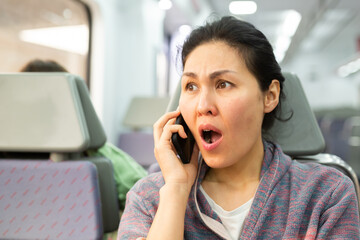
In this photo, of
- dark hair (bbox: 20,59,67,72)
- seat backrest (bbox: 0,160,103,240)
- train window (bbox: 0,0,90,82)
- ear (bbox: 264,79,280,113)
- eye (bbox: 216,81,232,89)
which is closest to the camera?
eye (bbox: 216,81,232,89)

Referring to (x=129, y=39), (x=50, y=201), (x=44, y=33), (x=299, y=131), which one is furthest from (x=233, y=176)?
(x=129, y=39)

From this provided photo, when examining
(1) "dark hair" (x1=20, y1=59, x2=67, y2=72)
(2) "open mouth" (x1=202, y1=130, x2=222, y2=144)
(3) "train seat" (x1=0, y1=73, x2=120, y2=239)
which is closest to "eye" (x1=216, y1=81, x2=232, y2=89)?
(2) "open mouth" (x1=202, y1=130, x2=222, y2=144)

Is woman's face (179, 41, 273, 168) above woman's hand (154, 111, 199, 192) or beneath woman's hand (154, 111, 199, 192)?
above

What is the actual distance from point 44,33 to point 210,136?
9.97ft

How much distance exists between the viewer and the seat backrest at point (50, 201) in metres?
1.56

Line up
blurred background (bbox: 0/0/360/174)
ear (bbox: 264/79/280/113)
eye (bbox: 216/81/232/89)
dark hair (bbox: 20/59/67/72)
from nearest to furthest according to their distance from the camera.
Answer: eye (bbox: 216/81/232/89)
ear (bbox: 264/79/280/113)
dark hair (bbox: 20/59/67/72)
blurred background (bbox: 0/0/360/174)

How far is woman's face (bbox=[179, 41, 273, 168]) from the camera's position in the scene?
1.19 meters

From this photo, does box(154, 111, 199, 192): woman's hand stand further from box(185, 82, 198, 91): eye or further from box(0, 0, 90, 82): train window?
box(0, 0, 90, 82): train window

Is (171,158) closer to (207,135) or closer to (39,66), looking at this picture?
(207,135)

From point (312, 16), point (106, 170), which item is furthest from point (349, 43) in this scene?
point (106, 170)

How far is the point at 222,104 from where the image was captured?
3.89ft

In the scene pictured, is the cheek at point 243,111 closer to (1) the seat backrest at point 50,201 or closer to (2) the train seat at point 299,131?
(2) the train seat at point 299,131

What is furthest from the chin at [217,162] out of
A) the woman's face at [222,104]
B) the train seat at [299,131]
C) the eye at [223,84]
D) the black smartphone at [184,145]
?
the train seat at [299,131]

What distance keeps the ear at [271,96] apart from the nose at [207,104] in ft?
0.72
